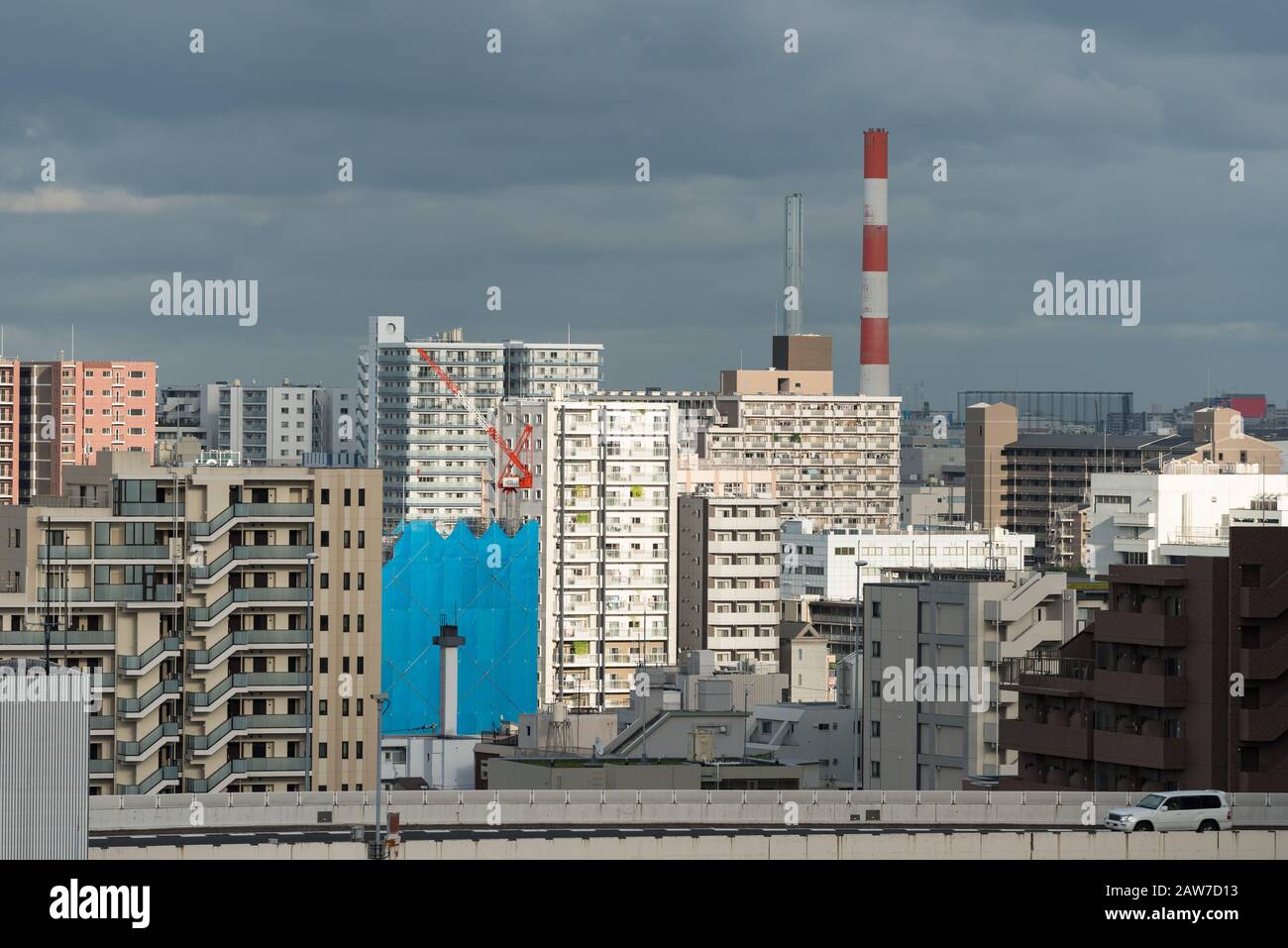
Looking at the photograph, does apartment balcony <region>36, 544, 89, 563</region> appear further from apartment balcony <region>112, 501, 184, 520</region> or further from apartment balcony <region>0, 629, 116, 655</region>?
apartment balcony <region>0, 629, 116, 655</region>

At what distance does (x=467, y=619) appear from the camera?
119m

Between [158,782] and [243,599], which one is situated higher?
[243,599]

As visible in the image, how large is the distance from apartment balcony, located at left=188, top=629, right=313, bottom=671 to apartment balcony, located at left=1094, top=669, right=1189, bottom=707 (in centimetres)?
2669

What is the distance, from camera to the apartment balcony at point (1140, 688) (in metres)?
64.2

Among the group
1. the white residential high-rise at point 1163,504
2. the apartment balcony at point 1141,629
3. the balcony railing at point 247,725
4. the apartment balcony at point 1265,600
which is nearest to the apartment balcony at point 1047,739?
the apartment balcony at point 1141,629

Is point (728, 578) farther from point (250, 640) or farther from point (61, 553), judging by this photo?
point (61, 553)

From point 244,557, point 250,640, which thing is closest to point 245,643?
point 250,640

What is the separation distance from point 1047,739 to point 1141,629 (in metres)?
4.21

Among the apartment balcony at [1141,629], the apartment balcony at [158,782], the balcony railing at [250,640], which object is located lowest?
the apartment balcony at [158,782]

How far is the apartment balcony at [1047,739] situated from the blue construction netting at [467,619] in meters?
49.1

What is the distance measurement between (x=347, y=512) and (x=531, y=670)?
3848 centimetres

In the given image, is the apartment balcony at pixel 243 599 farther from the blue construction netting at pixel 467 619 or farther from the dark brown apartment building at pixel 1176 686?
the blue construction netting at pixel 467 619

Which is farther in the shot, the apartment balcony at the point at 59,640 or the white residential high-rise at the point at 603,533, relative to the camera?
the white residential high-rise at the point at 603,533
